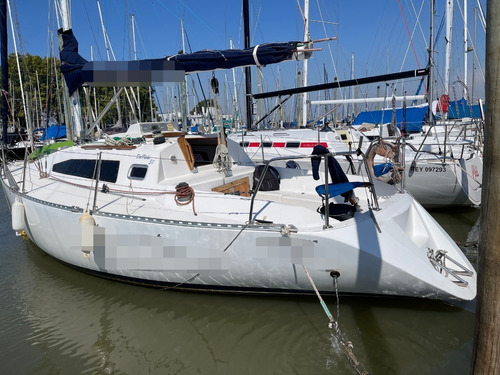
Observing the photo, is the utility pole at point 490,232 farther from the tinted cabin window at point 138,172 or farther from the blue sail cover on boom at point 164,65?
the tinted cabin window at point 138,172

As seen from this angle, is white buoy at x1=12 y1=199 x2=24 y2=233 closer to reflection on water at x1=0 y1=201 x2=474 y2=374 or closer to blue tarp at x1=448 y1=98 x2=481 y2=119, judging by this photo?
reflection on water at x1=0 y1=201 x2=474 y2=374

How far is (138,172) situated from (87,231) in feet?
4.53

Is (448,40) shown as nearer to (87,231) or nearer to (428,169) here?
(428,169)

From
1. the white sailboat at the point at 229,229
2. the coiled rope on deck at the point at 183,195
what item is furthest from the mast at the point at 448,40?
the coiled rope on deck at the point at 183,195

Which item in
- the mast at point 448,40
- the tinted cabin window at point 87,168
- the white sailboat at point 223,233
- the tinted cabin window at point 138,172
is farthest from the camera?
the mast at point 448,40

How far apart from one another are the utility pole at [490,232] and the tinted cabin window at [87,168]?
512cm

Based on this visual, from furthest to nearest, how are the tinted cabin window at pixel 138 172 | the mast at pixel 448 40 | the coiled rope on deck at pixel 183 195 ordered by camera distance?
the mast at pixel 448 40, the tinted cabin window at pixel 138 172, the coiled rope on deck at pixel 183 195

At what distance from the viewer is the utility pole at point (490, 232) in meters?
1.98

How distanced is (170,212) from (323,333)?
2.33 metres

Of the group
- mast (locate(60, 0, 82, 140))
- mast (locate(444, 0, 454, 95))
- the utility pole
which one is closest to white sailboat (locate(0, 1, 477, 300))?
mast (locate(60, 0, 82, 140))

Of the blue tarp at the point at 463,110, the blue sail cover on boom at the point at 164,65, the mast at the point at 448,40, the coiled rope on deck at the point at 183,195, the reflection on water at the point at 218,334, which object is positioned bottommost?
the reflection on water at the point at 218,334

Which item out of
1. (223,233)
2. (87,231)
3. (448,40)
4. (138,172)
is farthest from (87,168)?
(448,40)

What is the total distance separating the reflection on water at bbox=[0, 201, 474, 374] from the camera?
12.5 ft

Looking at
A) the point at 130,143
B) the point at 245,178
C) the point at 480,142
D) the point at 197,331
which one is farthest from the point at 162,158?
the point at 480,142
